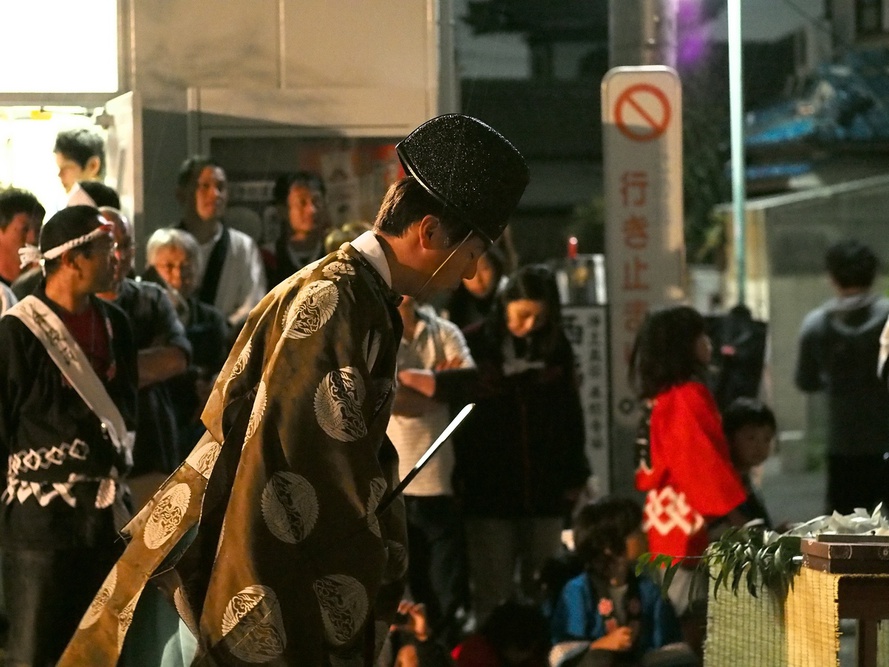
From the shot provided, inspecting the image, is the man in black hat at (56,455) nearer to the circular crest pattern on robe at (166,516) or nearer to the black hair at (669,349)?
the circular crest pattern on robe at (166,516)

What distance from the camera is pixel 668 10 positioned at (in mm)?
7074

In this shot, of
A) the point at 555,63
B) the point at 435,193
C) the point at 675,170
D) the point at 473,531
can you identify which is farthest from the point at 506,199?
the point at 555,63

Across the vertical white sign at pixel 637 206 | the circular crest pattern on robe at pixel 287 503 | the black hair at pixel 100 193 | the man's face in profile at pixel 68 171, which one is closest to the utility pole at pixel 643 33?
the vertical white sign at pixel 637 206

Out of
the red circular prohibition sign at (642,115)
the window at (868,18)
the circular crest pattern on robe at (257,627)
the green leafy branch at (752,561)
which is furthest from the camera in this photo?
the window at (868,18)

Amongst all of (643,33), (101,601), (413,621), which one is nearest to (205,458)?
(101,601)

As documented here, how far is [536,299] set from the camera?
6.21m

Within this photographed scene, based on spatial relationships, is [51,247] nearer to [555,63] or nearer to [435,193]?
[435,193]

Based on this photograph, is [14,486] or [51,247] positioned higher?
[51,247]

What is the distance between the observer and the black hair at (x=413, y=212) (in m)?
2.79

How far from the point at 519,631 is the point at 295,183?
2390mm

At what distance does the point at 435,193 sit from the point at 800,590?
4.48 ft

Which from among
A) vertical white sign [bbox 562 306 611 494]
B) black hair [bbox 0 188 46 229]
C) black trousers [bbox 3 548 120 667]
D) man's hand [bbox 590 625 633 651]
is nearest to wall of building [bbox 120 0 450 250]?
black hair [bbox 0 188 46 229]

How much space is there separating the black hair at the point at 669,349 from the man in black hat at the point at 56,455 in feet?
6.70

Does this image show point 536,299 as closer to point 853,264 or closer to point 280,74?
point 280,74
